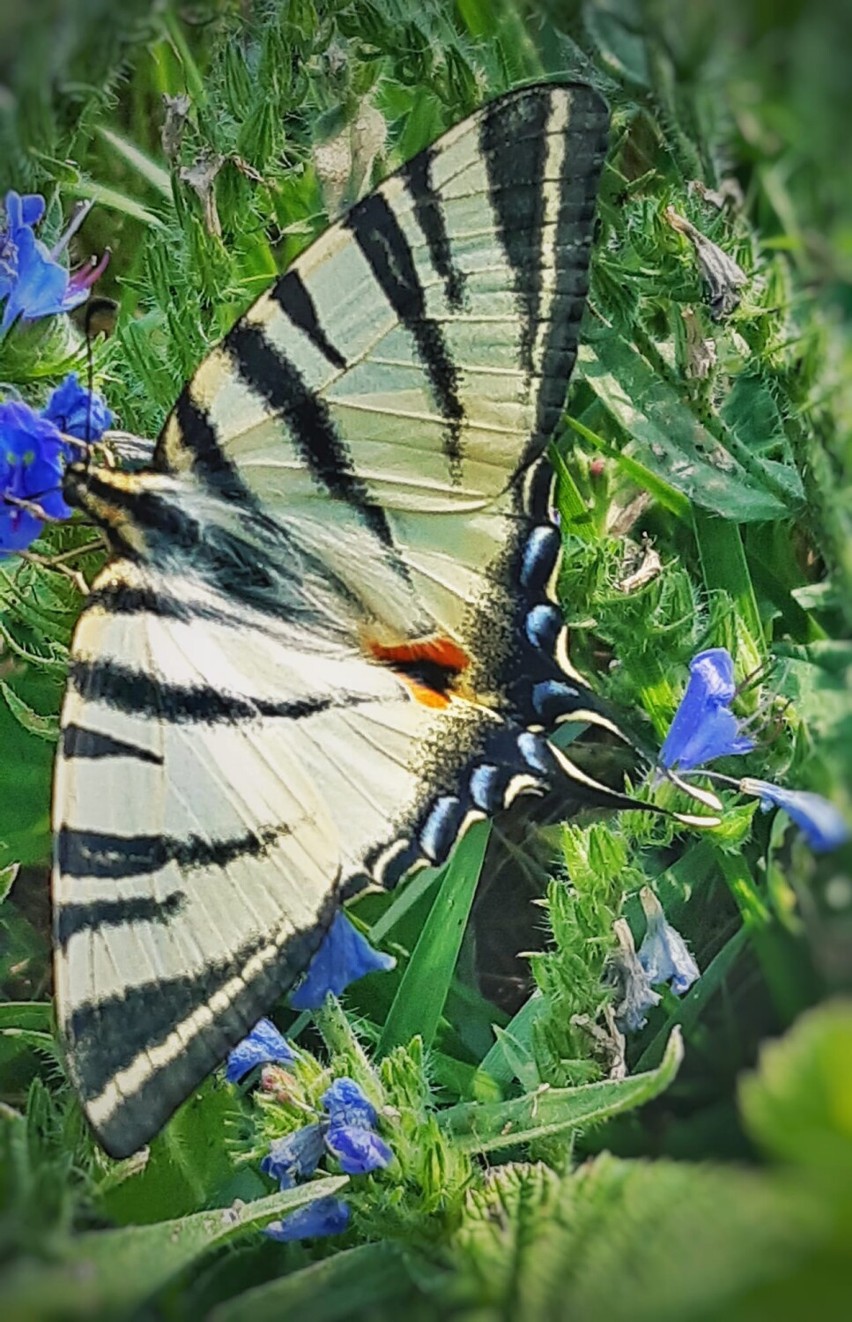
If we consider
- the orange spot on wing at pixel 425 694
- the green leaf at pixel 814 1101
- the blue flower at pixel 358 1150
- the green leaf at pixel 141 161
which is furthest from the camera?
the green leaf at pixel 141 161

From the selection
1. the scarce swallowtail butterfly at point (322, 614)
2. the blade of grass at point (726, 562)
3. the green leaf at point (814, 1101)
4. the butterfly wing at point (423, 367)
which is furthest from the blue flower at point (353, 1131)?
the green leaf at point (814, 1101)

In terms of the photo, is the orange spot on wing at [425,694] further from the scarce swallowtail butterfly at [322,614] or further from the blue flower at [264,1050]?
the blue flower at [264,1050]

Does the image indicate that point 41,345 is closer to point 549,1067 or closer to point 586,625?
point 586,625

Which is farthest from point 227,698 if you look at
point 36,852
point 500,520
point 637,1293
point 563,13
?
point 637,1293

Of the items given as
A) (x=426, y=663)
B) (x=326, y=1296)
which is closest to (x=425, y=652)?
(x=426, y=663)

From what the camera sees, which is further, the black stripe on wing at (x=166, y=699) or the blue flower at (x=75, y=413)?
the blue flower at (x=75, y=413)

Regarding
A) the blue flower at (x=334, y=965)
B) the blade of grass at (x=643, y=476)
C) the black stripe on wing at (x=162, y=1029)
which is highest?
the blade of grass at (x=643, y=476)

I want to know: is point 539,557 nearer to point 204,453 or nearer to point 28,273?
point 204,453
